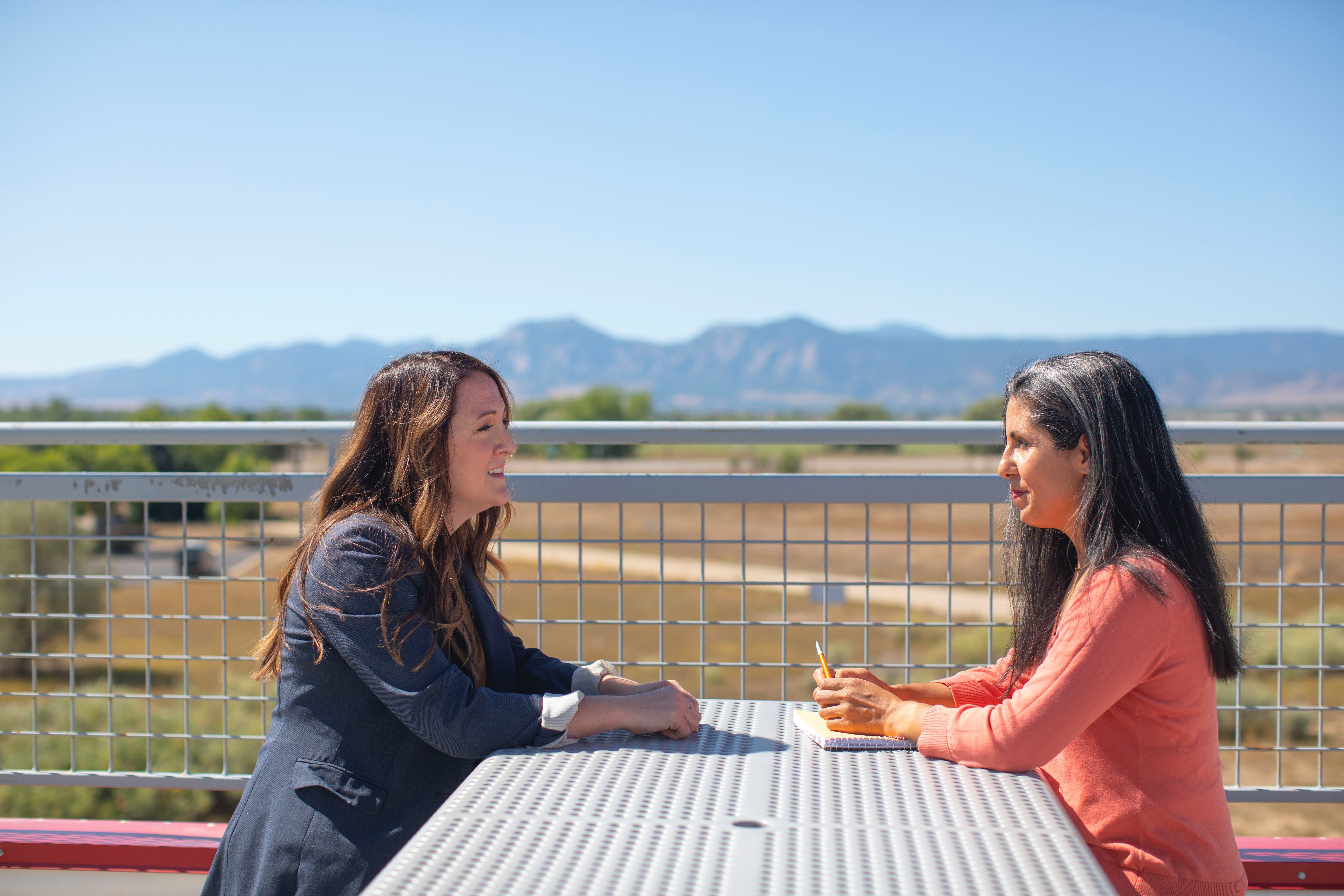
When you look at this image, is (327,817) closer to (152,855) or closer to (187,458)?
(152,855)

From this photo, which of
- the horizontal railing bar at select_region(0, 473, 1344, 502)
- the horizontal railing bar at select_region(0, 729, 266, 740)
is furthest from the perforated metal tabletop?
the horizontal railing bar at select_region(0, 729, 266, 740)

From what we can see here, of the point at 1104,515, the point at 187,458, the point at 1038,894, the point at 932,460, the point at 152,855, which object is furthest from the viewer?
the point at 932,460

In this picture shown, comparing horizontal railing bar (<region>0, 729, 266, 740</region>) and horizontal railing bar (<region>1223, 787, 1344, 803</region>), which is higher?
horizontal railing bar (<region>0, 729, 266, 740</region>)

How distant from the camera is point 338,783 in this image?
152 cm

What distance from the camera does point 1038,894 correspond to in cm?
97

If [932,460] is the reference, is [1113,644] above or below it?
above

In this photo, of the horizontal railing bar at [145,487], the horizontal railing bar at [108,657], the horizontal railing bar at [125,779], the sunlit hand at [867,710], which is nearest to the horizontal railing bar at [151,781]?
the horizontal railing bar at [125,779]

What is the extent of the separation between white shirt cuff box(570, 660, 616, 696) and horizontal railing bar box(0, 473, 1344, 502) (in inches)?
27.2

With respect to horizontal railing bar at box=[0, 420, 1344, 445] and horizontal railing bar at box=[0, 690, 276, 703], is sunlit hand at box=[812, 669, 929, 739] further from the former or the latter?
horizontal railing bar at box=[0, 690, 276, 703]

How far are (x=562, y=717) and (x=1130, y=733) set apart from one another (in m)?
0.91

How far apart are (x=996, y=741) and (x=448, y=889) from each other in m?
0.82

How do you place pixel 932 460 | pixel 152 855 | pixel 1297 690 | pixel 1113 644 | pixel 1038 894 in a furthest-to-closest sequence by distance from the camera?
pixel 932 460
pixel 1297 690
pixel 152 855
pixel 1113 644
pixel 1038 894

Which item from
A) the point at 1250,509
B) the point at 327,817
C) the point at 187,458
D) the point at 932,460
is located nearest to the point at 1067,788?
the point at 327,817

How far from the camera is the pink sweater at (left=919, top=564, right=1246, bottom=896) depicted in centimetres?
135
